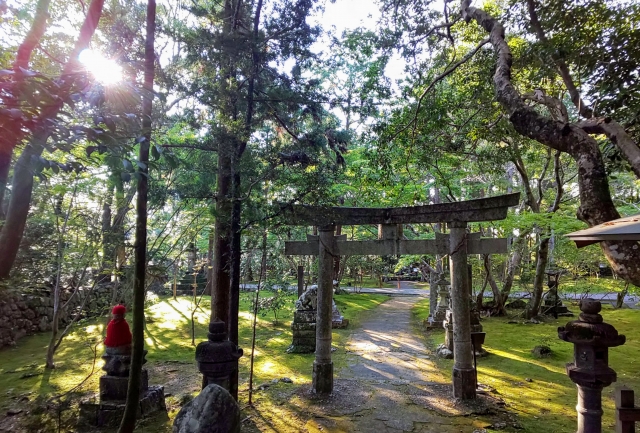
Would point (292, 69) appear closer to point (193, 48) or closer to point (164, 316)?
point (193, 48)

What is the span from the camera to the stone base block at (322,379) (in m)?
6.20

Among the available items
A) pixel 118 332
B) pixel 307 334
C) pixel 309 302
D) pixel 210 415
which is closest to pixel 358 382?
pixel 307 334

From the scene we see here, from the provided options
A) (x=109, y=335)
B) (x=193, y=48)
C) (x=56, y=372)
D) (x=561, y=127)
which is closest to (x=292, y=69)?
(x=193, y=48)

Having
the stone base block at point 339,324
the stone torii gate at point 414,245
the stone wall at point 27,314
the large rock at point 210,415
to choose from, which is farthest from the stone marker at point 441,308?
the large rock at point 210,415

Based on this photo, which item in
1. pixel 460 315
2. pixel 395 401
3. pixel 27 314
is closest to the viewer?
pixel 395 401

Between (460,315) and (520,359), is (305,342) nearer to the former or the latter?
(460,315)

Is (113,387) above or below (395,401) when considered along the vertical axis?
above

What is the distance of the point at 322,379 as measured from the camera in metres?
6.22

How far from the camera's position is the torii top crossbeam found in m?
5.78

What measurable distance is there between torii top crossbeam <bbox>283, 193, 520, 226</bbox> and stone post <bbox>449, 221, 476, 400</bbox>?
24 cm

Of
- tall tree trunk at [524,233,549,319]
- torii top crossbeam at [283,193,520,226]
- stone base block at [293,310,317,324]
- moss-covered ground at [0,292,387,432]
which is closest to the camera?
moss-covered ground at [0,292,387,432]

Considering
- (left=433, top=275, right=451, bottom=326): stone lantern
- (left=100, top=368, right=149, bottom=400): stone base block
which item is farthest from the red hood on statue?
(left=433, top=275, right=451, bottom=326): stone lantern

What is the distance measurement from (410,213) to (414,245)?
1.94 ft

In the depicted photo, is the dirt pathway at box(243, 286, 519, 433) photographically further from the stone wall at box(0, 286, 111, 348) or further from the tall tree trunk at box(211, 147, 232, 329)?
the stone wall at box(0, 286, 111, 348)
